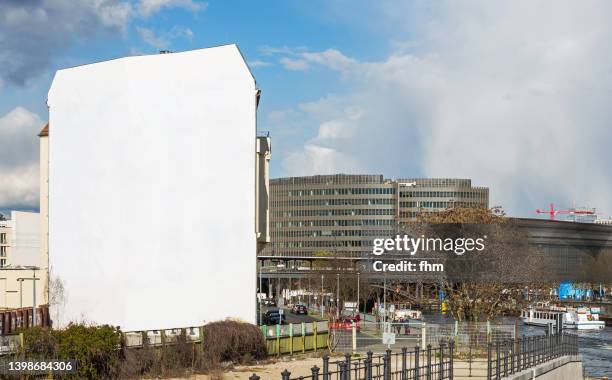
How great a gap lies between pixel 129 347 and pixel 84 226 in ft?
69.5

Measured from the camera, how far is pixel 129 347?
40406mm

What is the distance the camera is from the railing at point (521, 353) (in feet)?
98.1

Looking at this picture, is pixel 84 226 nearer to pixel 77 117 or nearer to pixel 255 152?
pixel 77 117

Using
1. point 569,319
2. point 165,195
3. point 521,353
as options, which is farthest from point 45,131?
point 569,319

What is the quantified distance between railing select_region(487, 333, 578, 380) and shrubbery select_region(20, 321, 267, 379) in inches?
599

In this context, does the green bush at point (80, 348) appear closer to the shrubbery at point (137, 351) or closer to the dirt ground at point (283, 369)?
the shrubbery at point (137, 351)

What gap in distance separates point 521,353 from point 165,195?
30.6 metres

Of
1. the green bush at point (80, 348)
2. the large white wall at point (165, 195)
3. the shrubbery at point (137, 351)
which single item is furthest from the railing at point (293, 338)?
the green bush at point (80, 348)

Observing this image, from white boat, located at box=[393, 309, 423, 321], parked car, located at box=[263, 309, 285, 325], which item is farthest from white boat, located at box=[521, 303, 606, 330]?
parked car, located at box=[263, 309, 285, 325]

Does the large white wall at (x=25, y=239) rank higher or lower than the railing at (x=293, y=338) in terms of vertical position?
higher

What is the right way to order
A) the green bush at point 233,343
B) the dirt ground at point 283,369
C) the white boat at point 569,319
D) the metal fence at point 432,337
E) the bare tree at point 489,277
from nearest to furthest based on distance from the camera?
the dirt ground at point 283,369 → the green bush at point 233,343 → the metal fence at point 432,337 → the bare tree at point 489,277 → the white boat at point 569,319

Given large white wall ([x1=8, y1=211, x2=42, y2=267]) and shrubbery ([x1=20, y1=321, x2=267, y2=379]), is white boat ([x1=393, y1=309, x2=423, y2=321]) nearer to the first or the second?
large white wall ([x1=8, y1=211, x2=42, y2=267])

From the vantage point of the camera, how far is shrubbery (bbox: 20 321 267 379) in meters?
35.1

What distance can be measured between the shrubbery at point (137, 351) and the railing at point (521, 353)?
15.2 m
